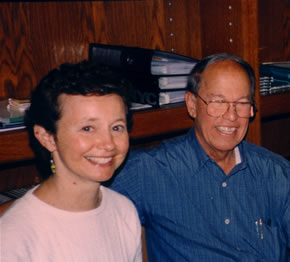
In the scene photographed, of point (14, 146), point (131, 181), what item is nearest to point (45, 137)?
point (14, 146)

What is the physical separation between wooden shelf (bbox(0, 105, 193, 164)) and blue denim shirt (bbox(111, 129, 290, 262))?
7.1 inches

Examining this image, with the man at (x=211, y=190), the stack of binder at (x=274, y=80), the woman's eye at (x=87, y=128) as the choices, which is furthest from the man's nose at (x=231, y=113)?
the woman's eye at (x=87, y=128)

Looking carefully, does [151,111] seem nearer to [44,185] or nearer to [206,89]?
[206,89]

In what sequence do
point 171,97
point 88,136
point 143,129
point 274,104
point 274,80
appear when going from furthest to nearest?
point 274,80 < point 274,104 < point 171,97 < point 143,129 < point 88,136

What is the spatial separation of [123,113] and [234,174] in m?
0.58

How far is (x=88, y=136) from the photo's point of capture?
42.2 inches

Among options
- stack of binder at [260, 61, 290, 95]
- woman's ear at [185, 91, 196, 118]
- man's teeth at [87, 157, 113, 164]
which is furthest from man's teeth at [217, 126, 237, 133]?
man's teeth at [87, 157, 113, 164]

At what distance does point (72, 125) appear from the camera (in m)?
1.07

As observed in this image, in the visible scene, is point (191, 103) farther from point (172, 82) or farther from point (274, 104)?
point (274, 104)

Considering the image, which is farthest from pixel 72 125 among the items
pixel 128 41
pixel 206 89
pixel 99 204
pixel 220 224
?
pixel 128 41

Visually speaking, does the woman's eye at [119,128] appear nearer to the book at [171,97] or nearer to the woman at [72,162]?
the woman at [72,162]

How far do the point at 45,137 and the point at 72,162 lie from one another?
114 millimetres

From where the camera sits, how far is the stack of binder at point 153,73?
1376 millimetres

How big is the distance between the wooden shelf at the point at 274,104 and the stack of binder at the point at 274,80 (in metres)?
0.04
